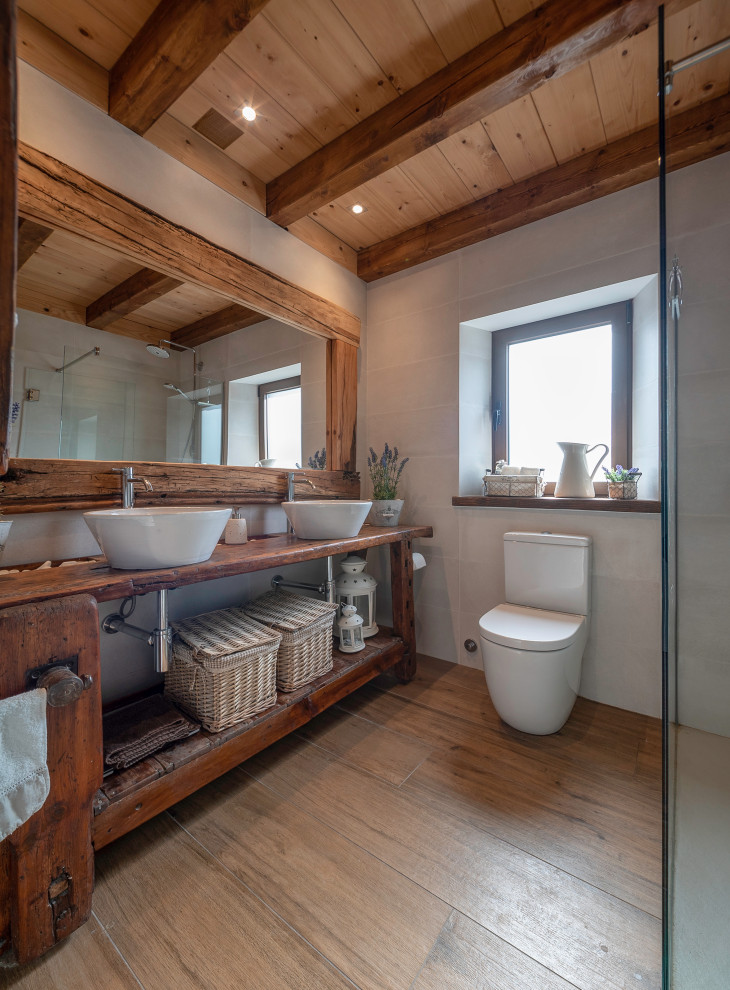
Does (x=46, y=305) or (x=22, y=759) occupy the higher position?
(x=46, y=305)

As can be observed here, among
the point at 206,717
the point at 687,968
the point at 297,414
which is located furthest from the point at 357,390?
the point at 687,968

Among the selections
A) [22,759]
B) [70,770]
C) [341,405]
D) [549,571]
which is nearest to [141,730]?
→ [70,770]

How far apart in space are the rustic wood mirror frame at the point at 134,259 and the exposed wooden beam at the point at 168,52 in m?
0.29

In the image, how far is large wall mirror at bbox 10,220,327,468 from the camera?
1.42 metres

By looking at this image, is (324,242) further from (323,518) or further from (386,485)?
(323,518)

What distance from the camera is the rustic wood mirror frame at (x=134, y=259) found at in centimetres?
114

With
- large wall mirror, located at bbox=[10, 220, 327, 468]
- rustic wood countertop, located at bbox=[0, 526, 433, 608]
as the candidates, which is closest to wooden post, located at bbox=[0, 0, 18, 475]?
rustic wood countertop, located at bbox=[0, 526, 433, 608]

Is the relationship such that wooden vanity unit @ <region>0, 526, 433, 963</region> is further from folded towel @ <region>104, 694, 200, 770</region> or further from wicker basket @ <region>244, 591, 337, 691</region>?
wicker basket @ <region>244, 591, 337, 691</region>

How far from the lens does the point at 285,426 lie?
2260 mm

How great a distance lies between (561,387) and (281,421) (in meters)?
1.53

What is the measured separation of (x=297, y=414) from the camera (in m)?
2.31

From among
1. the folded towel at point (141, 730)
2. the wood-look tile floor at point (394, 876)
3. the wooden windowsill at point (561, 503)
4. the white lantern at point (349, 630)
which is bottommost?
the wood-look tile floor at point (394, 876)

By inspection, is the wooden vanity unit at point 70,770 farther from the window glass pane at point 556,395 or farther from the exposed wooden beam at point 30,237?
the window glass pane at point 556,395

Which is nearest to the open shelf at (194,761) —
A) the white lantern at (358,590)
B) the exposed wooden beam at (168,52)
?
the white lantern at (358,590)
